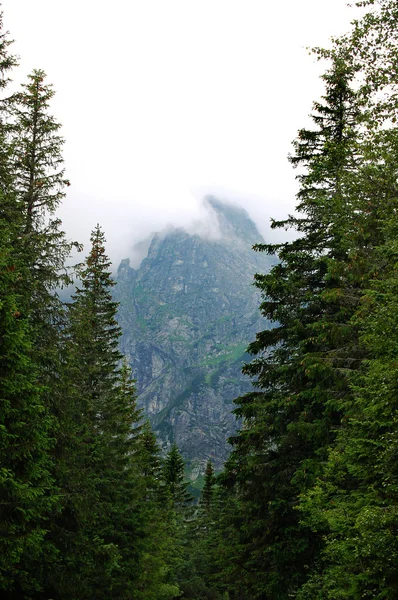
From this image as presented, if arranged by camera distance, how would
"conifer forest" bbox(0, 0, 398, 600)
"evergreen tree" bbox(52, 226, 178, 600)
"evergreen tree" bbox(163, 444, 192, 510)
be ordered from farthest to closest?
"evergreen tree" bbox(163, 444, 192, 510) < "evergreen tree" bbox(52, 226, 178, 600) < "conifer forest" bbox(0, 0, 398, 600)

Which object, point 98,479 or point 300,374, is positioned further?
point 98,479

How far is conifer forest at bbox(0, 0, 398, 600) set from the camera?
25.5 ft

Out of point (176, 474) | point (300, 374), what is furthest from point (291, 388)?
point (176, 474)

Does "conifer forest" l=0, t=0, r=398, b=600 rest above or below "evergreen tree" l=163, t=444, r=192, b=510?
below

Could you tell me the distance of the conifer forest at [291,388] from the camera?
25.5 feet

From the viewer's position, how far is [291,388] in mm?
13500

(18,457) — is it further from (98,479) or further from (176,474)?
(176,474)

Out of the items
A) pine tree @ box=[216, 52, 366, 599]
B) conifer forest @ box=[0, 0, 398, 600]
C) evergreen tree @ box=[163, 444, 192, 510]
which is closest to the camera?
conifer forest @ box=[0, 0, 398, 600]

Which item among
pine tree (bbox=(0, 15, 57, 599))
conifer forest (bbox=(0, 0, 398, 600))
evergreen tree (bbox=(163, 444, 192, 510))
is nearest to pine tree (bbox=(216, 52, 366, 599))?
conifer forest (bbox=(0, 0, 398, 600))

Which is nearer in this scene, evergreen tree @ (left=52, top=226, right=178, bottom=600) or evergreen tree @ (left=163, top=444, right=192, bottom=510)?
evergreen tree @ (left=52, top=226, right=178, bottom=600)

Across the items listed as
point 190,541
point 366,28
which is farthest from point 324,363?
point 190,541

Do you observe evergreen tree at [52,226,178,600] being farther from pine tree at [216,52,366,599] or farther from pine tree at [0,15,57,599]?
pine tree at [216,52,366,599]

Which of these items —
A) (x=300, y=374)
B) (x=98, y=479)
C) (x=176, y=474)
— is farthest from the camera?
(x=176, y=474)

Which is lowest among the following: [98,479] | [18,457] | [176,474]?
[18,457]
